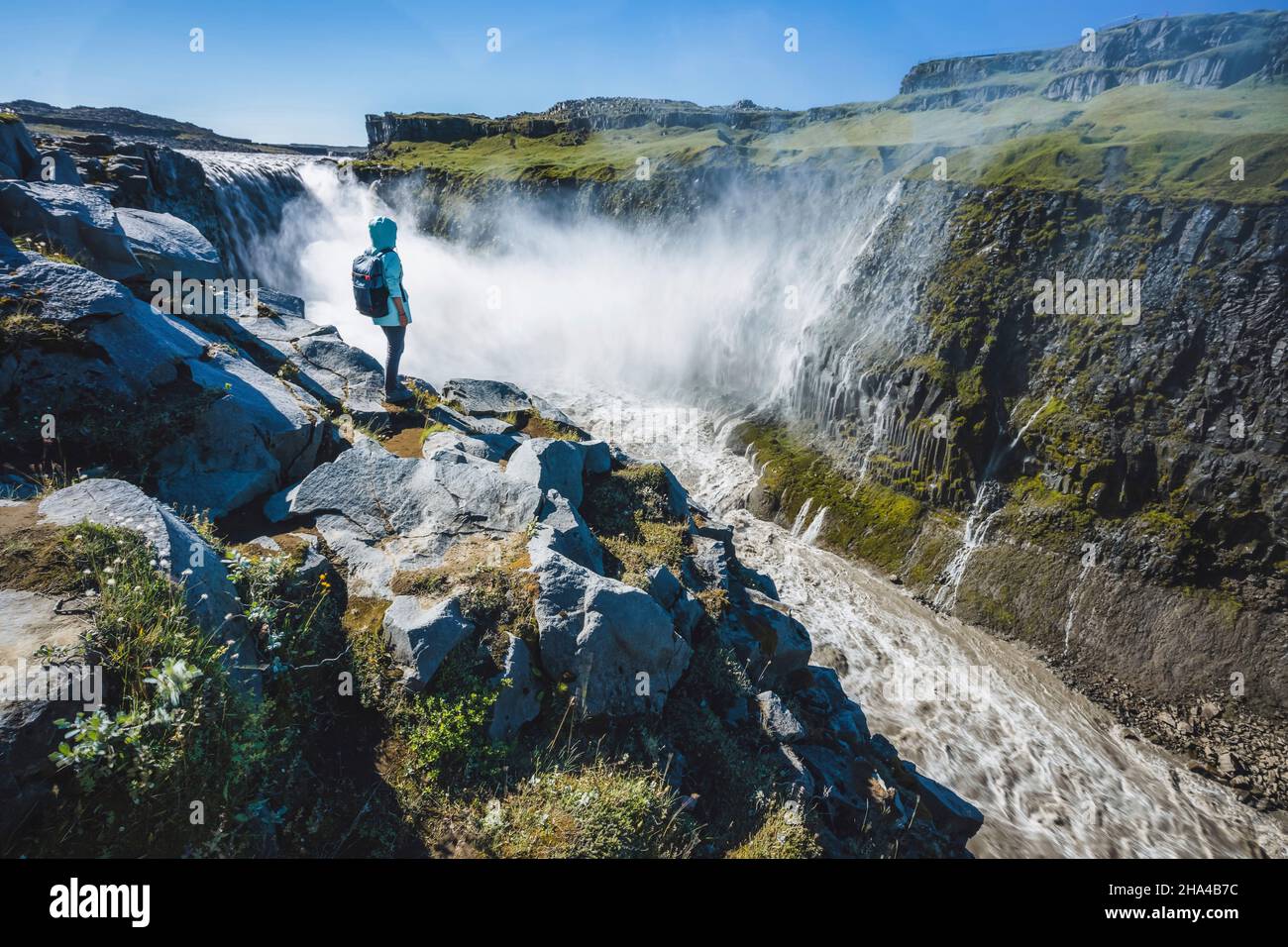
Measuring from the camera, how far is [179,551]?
19.7ft

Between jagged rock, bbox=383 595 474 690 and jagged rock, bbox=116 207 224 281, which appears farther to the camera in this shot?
jagged rock, bbox=116 207 224 281

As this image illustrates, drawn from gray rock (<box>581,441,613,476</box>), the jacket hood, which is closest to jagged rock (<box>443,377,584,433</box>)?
gray rock (<box>581,441,613,476</box>)

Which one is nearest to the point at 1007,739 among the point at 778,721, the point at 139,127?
the point at 778,721

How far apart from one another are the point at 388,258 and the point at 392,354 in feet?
7.15

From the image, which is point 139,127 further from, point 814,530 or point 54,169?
point 814,530

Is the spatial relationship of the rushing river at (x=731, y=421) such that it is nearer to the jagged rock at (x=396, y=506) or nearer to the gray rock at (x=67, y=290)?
the jagged rock at (x=396, y=506)

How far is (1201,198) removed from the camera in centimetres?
2159

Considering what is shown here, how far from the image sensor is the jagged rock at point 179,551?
5.69m

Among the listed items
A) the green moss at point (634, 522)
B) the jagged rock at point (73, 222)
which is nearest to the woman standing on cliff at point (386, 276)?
the jagged rock at point (73, 222)

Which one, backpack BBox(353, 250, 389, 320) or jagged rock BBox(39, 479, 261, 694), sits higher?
backpack BBox(353, 250, 389, 320)

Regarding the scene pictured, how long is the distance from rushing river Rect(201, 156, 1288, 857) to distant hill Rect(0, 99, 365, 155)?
45.4 meters

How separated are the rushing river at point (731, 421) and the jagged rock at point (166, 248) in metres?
20.5

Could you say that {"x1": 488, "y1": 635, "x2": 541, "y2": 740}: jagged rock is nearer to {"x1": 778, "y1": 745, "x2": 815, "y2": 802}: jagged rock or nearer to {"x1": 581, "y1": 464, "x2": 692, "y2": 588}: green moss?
{"x1": 581, "y1": 464, "x2": 692, "y2": 588}: green moss

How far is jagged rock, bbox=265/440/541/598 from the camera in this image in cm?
825
